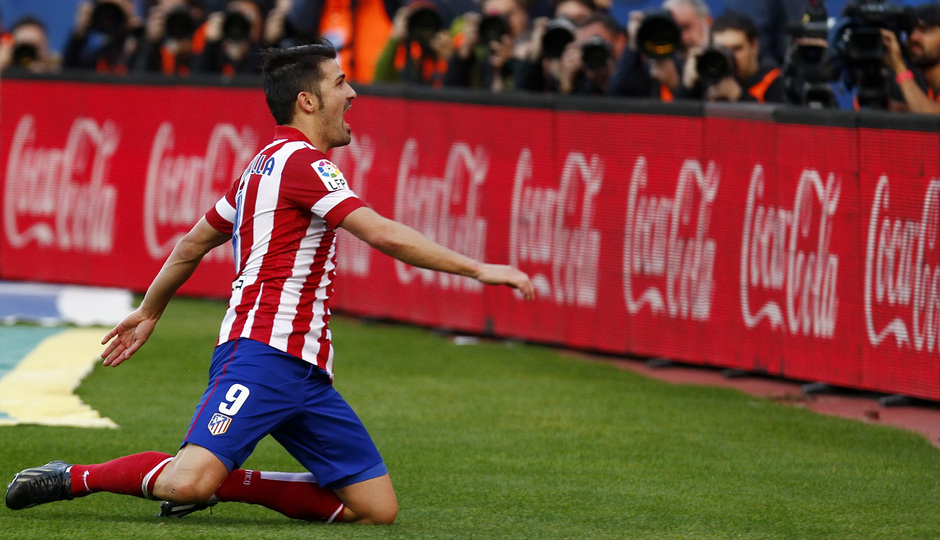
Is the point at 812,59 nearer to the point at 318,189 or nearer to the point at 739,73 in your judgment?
the point at 739,73

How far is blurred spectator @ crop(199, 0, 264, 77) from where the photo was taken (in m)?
13.7

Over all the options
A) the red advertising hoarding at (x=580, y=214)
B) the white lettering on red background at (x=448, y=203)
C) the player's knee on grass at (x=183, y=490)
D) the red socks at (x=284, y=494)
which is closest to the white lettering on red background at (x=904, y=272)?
the red advertising hoarding at (x=580, y=214)

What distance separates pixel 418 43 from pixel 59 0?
336 inches

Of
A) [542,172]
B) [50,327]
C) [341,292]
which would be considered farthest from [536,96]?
[50,327]

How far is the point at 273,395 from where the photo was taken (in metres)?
5.59

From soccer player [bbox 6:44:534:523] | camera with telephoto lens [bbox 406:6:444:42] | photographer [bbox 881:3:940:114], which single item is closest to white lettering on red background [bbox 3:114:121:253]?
camera with telephoto lens [bbox 406:6:444:42]

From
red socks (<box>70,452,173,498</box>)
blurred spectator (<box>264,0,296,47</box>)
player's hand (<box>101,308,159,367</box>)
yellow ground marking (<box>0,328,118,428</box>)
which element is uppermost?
blurred spectator (<box>264,0,296,47</box>)

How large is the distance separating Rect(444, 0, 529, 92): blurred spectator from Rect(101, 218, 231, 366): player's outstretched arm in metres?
6.07

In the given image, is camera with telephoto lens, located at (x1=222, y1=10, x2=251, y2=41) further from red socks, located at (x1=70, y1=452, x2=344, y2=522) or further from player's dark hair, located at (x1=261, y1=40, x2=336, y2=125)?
red socks, located at (x1=70, y1=452, x2=344, y2=522)

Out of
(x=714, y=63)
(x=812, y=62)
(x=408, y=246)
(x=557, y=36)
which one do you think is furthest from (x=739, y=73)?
(x=408, y=246)

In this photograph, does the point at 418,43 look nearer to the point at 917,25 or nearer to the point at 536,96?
the point at 536,96

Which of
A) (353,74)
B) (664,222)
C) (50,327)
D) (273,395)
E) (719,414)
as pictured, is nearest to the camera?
(273,395)

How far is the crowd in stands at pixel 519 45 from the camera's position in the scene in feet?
31.8

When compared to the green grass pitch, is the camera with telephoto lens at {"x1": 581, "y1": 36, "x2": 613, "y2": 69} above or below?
above
